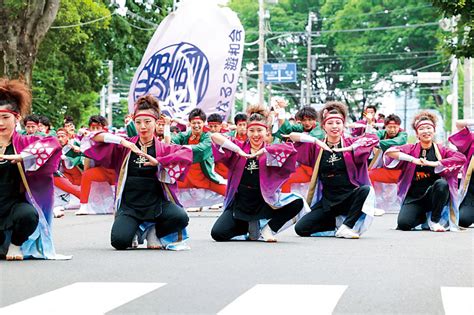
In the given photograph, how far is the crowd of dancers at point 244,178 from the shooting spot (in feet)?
32.7

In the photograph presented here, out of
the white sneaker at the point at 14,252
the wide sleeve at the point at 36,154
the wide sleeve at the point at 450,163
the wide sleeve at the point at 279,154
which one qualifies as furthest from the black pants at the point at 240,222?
the wide sleeve at the point at 36,154

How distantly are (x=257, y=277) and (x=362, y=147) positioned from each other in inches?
178

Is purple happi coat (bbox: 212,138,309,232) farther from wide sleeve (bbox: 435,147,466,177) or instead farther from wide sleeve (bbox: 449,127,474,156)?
wide sleeve (bbox: 449,127,474,156)

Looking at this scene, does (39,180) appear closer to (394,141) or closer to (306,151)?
(306,151)

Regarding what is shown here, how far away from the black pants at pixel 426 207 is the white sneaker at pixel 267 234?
8.63 feet

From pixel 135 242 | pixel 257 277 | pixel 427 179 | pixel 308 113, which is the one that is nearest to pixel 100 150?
pixel 135 242

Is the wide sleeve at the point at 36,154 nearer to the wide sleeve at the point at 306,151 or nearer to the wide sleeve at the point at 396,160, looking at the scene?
the wide sleeve at the point at 306,151

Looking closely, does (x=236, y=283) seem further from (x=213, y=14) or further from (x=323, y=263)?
(x=213, y=14)

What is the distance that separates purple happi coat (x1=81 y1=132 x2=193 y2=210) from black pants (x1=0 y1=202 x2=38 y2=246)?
3.90 ft

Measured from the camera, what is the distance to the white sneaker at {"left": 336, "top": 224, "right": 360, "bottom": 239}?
12977 mm

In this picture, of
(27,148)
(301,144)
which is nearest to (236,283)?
(27,148)

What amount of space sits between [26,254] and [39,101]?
29843mm

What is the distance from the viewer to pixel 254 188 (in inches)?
490

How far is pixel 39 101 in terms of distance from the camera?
39375 millimetres
